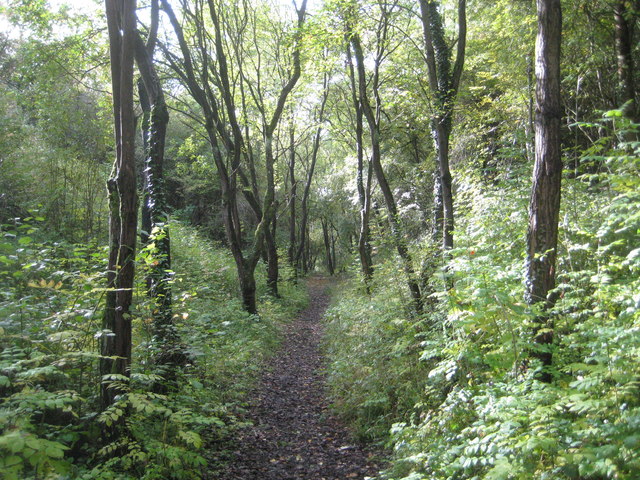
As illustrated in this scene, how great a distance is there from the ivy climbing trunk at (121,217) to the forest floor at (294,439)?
1.79 m

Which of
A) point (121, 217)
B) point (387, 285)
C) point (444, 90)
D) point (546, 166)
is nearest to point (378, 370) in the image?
point (546, 166)

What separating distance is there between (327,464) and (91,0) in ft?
37.8

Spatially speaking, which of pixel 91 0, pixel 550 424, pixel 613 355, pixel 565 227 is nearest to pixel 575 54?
pixel 565 227

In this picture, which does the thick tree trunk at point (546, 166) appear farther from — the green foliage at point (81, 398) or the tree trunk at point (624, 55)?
the tree trunk at point (624, 55)

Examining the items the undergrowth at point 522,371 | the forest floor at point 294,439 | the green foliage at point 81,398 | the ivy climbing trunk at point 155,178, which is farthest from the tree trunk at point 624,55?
the green foliage at point 81,398

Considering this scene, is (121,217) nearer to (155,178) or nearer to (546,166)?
(155,178)

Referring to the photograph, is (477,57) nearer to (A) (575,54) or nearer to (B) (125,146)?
(A) (575,54)

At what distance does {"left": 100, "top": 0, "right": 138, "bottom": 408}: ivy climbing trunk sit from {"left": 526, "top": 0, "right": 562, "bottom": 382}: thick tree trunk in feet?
13.6

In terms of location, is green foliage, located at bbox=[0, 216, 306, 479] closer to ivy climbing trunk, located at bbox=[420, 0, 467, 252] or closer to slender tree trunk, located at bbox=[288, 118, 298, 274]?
ivy climbing trunk, located at bbox=[420, 0, 467, 252]

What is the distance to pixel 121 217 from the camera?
458cm

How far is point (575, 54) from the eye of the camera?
934 centimetres

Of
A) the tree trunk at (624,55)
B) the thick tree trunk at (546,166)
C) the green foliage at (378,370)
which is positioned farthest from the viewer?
the tree trunk at (624,55)

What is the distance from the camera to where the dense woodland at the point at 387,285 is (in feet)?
10.5

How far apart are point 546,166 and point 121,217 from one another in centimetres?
442
